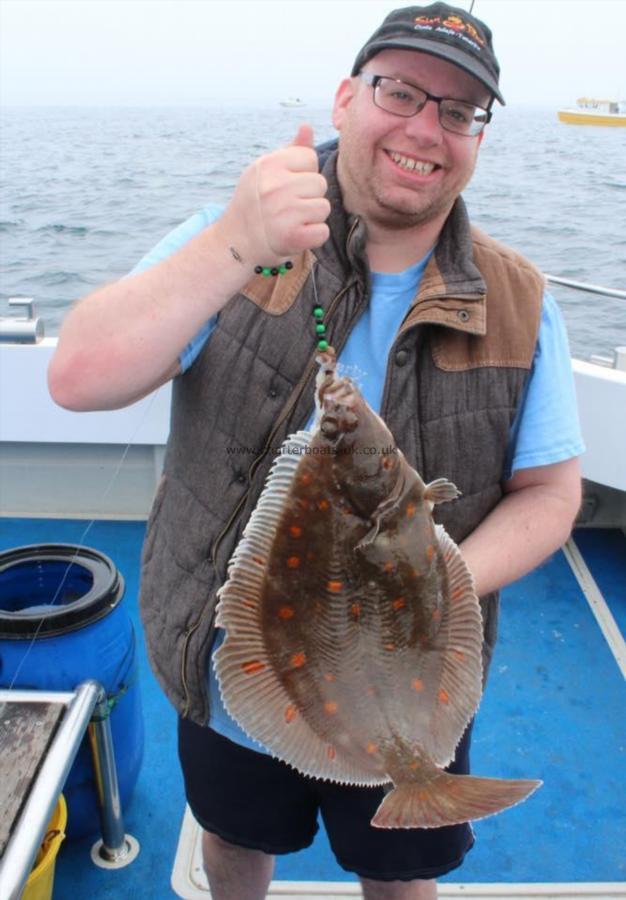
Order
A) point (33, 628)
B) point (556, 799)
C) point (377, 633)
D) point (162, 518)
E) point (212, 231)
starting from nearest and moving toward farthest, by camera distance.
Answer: point (212, 231) → point (377, 633) → point (162, 518) → point (33, 628) → point (556, 799)

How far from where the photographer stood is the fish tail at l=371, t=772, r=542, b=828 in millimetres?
1544

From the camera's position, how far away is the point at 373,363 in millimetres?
1991

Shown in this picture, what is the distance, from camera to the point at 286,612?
167cm

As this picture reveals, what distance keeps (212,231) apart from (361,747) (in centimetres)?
107

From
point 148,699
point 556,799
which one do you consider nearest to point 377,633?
point 556,799

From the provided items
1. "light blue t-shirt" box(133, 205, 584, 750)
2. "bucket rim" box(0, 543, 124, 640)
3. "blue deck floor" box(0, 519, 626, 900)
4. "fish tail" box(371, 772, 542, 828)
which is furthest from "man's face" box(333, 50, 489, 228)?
"blue deck floor" box(0, 519, 626, 900)

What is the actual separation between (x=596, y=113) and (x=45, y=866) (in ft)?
98.6

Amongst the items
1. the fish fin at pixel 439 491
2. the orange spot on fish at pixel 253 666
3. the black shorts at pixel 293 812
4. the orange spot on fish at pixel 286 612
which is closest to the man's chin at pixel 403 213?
the fish fin at pixel 439 491

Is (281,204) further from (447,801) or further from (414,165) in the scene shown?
(447,801)

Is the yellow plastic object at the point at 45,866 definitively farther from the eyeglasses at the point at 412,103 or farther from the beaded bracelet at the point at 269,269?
the eyeglasses at the point at 412,103

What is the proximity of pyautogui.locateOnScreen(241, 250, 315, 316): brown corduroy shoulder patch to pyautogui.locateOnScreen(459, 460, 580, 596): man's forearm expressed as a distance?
733 millimetres

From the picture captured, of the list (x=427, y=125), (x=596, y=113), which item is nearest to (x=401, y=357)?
(x=427, y=125)

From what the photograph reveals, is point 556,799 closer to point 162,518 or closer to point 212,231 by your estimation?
point 162,518

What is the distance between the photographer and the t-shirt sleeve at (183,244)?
6.08ft
